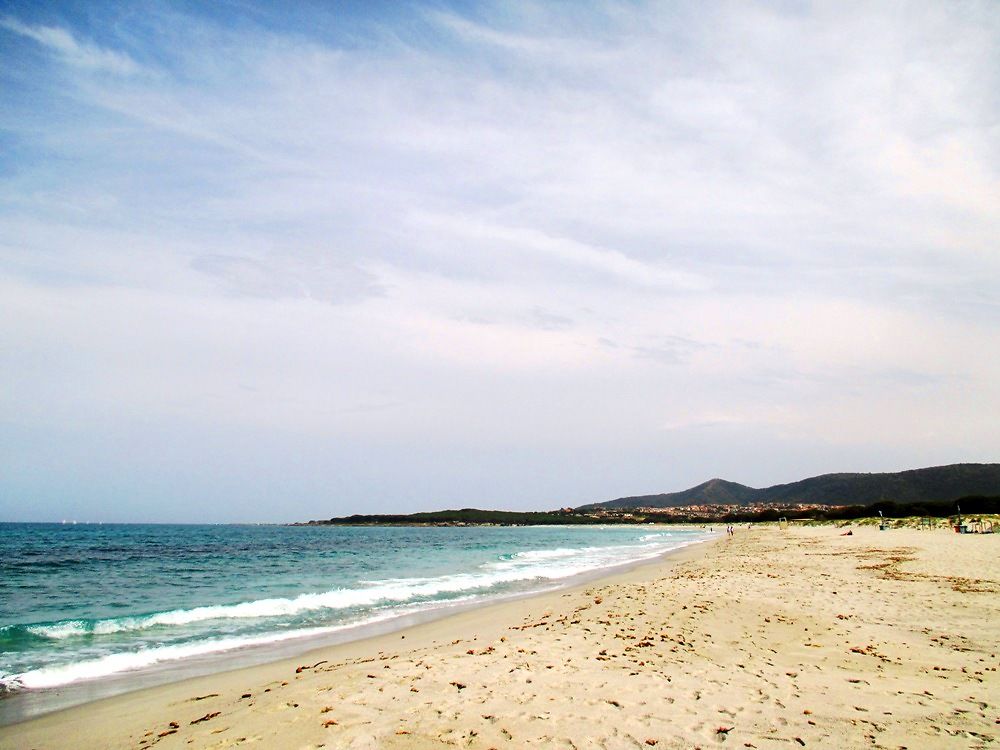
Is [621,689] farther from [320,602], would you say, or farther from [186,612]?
[320,602]

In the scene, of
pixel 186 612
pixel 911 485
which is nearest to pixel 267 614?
pixel 186 612

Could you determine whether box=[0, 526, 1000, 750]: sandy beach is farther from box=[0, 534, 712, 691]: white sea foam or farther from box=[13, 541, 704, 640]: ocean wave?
box=[13, 541, 704, 640]: ocean wave

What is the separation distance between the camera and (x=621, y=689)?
269 inches

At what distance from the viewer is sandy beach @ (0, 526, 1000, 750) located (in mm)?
5547

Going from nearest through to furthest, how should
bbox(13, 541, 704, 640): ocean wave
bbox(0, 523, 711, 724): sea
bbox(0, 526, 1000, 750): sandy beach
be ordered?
bbox(0, 526, 1000, 750): sandy beach < bbox(0, 523, 711, 724): sea < bbox(13, 541, 704, 640): ocean wave

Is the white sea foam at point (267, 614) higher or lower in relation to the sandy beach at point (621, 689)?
lower

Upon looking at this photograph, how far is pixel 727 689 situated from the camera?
22.4ft

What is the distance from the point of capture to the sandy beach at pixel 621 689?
5547 millimetres

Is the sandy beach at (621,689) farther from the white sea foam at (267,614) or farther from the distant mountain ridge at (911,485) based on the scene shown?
the distant mountain ridge at (911,485)

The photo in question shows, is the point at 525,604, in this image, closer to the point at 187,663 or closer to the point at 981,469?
the point at 187,663

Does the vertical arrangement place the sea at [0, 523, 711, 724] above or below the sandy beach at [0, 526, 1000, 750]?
below

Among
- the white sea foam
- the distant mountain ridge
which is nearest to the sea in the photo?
the white sea foam

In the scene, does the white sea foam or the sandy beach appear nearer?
the sandy beach

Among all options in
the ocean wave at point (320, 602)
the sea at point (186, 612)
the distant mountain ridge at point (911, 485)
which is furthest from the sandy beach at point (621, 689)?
the distant mountain ridge at point (911, 485)
